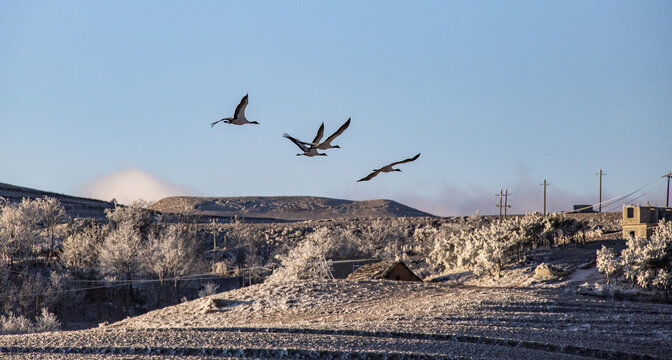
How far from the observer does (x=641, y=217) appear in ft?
162

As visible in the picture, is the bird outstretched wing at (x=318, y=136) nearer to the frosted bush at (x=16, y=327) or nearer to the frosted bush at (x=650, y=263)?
the frosted bush at (x=650, y=263)

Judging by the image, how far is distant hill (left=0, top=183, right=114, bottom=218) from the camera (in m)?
98.2

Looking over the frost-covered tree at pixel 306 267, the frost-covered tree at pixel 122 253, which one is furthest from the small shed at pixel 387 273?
the frost-covered tree at pixel 122 253

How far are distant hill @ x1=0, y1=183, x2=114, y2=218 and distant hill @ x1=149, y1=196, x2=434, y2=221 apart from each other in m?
24.4

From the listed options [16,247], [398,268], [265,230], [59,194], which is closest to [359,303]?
[398,268]

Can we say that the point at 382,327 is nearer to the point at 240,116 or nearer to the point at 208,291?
the point at 240,116

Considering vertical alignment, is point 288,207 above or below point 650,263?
above

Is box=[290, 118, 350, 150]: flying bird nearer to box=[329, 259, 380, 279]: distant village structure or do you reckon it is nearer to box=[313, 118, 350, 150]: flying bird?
box=[313, 118, 350, 150]: flying bird

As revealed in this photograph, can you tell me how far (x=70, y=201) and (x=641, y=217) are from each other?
79.6 metres

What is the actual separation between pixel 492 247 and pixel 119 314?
25.3 meters

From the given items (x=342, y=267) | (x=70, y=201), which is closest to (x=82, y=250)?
(x=342, y=267)

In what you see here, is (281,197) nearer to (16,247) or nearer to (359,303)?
(16,247)

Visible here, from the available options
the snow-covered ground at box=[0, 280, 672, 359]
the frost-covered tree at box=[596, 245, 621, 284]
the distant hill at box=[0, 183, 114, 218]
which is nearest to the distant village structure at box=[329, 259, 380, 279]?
the snow-covered ground at box=[0, 280, 672, 359]

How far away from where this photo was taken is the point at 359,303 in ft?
115
